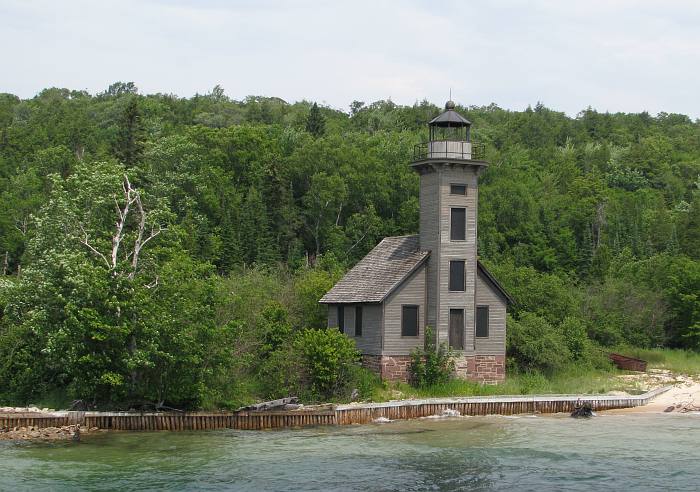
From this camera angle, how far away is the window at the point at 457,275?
4438cm

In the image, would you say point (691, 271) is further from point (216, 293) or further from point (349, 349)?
point (216, 293)

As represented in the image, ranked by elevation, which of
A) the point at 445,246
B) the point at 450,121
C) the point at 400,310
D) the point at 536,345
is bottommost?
the point at 536,345

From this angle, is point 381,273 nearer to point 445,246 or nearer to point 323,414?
point 445,246

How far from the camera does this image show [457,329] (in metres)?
44.6

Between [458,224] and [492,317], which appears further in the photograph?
[492,317]

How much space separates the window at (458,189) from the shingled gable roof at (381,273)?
10.0 ft

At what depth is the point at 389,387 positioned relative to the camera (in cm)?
4309

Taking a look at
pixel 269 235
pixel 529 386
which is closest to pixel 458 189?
pixel 529 386

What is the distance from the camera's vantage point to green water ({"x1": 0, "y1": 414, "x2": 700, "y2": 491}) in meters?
27.7

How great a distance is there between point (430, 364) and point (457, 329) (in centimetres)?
228

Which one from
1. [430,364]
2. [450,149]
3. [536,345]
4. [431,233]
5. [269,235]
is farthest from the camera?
[269,235]

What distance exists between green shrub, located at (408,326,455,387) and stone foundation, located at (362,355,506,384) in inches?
17.7

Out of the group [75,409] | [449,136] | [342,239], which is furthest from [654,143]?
[75,409]

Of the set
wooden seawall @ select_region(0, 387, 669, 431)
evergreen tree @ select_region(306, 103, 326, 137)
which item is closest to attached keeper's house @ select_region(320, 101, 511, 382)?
wooden seawall @ select_region(0, 387, 669, 431)
